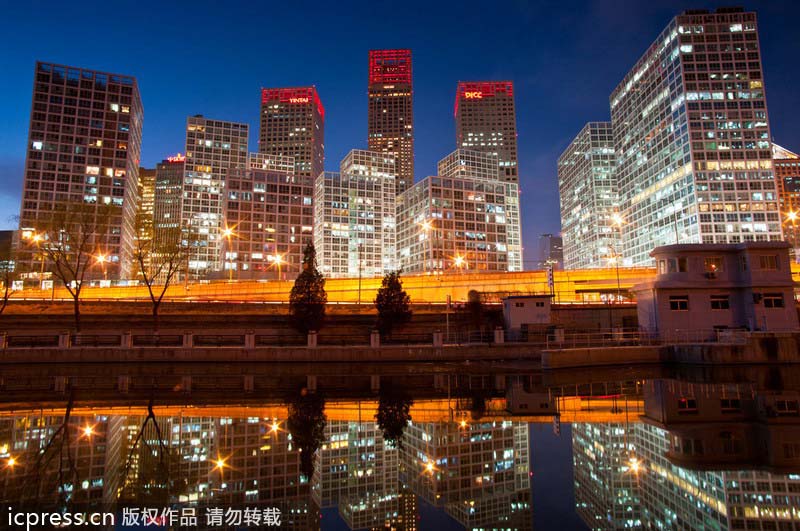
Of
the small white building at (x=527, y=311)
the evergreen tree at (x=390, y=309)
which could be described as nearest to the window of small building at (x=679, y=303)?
the small white building at (x=527, y=311)

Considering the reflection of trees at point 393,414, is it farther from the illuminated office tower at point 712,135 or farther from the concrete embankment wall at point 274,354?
the illuminated office tower at point 712,135

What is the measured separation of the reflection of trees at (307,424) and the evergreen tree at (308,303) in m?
25.9

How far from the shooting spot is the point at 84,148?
516 ft

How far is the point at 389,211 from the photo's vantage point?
650 feet

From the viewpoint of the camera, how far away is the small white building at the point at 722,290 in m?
39.0

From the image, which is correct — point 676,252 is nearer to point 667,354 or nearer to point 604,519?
point 667,354

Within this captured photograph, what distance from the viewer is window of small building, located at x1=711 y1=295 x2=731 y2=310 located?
40384mm

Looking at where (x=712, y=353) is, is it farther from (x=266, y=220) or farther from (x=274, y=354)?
(x=266, y=220)

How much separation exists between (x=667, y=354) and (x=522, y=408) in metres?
24.0

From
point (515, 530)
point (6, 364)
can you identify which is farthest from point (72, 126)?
point (515, 530)

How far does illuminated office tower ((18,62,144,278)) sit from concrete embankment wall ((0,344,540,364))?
4994 inches

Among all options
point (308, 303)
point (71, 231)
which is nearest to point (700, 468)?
point (308, 303)

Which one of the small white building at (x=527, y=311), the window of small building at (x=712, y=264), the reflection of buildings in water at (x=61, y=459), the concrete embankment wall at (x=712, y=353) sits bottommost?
the reflection of buildings in water at (x=61, y=459)

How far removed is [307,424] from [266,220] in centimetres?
16470
